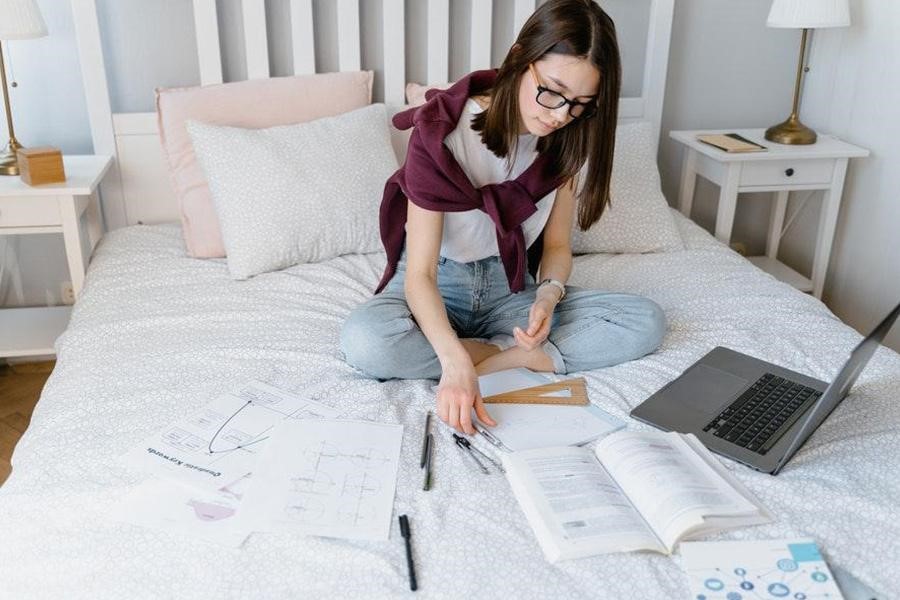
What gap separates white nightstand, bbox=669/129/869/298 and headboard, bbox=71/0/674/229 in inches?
16.8

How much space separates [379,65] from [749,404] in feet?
4.61

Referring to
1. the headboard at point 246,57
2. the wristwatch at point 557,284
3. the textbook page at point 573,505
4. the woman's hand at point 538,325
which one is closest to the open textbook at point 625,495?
the textbook page at point 573,505

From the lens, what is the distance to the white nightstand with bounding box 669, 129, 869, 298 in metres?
2.26

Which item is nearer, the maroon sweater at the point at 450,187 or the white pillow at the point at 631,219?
the maroon sweater at the point at 450,187

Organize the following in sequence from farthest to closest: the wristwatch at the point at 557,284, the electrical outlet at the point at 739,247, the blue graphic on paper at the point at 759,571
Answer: the electrical outlet at the point at 739,247 → the wristwatch at the point at 557,284 → the blue graphic on paper at the point at 759,571

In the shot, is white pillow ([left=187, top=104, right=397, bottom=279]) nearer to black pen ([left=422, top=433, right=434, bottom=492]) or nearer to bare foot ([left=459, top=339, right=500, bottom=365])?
bare foot ([left=459, top=339, right=500, bottom=365])

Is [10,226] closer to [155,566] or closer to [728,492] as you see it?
[155,566]

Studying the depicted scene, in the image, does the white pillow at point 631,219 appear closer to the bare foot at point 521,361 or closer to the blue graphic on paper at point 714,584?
the bare foot at point 521,361

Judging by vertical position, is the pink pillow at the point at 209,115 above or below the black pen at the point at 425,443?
above

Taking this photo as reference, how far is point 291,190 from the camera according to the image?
1893mm

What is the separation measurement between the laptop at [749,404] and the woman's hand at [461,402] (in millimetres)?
252

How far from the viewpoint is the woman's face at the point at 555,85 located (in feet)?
4.32

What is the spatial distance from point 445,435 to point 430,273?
33 cm

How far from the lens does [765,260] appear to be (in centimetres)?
259
